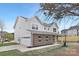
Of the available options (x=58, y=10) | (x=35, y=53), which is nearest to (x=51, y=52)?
(x=35, y=53)

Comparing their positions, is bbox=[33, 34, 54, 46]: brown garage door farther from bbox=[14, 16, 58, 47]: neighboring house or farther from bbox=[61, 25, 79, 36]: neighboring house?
bbox=[61, 25, 79, 36]: neighboring house

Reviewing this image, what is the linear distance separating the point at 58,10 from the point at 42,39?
30 centimetres

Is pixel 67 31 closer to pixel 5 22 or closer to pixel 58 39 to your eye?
pixel 58 39

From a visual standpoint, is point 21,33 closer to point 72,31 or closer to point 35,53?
point 35,53

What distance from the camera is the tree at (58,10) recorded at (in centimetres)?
176

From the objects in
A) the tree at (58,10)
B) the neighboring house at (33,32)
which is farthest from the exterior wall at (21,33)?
the tree at (58,10)

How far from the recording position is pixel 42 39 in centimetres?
181

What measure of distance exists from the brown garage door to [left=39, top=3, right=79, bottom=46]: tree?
0.17m

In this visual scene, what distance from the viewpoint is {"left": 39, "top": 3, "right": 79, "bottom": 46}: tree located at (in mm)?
1759

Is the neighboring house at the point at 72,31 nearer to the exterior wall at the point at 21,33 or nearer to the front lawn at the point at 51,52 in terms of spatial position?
the front lawn at the point at 51,52

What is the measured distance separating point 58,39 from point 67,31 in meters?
0.12

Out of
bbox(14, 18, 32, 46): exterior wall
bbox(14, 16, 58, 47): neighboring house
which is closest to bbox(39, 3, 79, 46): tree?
bbox(14, 16, 58, 47): neighboring house

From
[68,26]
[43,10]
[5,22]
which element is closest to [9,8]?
[5,22]

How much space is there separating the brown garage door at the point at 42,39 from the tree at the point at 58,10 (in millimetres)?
174
